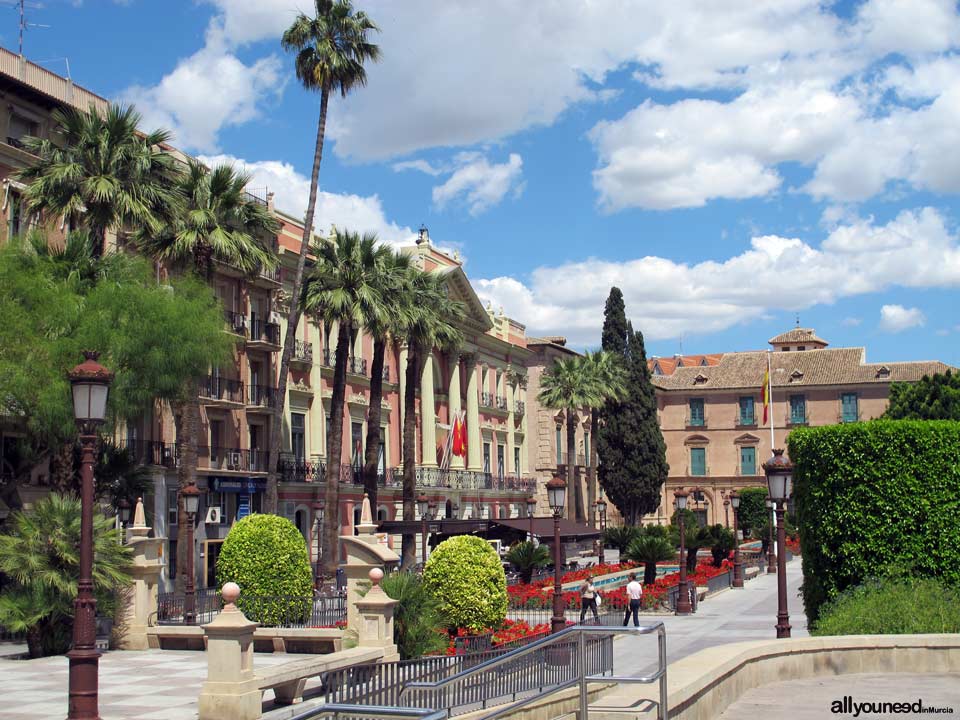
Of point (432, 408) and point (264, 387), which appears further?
point (432, 408)

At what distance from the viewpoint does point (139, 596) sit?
2384 cm

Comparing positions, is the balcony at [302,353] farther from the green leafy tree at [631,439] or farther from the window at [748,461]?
the window at [748,461]

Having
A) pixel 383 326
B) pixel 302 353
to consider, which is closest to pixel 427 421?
pixel 302 353

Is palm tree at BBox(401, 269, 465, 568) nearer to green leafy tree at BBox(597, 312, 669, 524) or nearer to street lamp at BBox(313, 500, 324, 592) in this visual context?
street lamp at BBox(313, 500, 324, 592)

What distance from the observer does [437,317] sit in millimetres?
48344

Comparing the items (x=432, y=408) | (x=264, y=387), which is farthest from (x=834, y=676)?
(x=432, y=408)

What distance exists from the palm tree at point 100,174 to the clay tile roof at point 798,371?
2659 inches

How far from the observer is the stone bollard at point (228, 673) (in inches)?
565

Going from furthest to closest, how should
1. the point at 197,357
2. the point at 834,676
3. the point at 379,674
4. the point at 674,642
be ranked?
the point at 197,357
the point at 674,642
the point at 834,676
the point at 379,674

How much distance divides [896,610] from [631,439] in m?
58.8

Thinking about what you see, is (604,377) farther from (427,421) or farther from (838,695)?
(838,695)

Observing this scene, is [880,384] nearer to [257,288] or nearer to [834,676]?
[257,288]

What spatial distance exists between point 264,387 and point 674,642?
77.9ft

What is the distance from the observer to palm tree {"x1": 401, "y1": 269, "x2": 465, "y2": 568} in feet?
151
